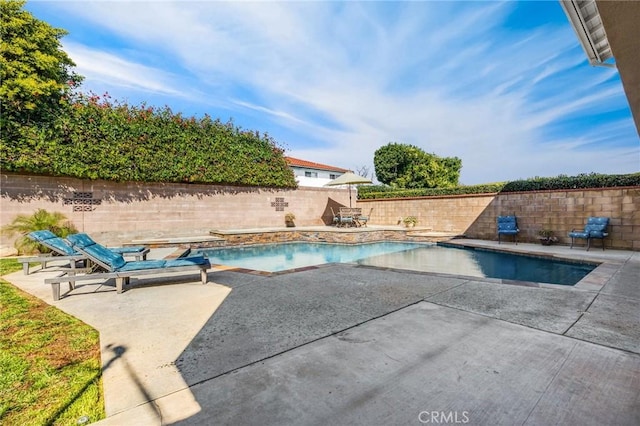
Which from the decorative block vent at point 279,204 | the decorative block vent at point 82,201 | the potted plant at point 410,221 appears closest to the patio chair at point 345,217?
the potted plant at point 410,221

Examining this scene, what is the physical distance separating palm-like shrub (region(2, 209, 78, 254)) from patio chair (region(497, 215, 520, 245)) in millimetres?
15466

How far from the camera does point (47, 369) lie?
2385mm

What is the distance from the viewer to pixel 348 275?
5.84m

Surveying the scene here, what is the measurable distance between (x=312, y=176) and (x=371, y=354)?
2831cm

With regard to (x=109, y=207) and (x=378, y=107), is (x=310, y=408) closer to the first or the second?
(x=109, y=207)

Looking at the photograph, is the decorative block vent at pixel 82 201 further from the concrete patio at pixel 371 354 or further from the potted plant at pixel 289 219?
the potted plant at pixel 289 219

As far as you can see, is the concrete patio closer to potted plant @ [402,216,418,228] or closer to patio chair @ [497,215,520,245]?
patio chair @ [497,215,520,245]

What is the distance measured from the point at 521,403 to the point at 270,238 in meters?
11.8

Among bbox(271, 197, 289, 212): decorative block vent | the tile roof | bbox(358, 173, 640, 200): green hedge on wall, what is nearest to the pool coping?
bbox(358, 173, 640, 200): green hedge on wall

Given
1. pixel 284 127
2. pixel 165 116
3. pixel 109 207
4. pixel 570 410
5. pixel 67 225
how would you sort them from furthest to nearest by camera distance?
pixel 284 127 < pixel 165 116 < pixel 109 207 < pixel 67 225 < pixel 570 410

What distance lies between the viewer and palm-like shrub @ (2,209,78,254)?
8.16 m

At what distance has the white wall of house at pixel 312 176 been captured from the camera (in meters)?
28.7

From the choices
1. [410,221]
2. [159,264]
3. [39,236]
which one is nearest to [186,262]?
[159,264]

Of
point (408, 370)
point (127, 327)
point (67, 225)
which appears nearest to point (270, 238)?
point (67, 225)
